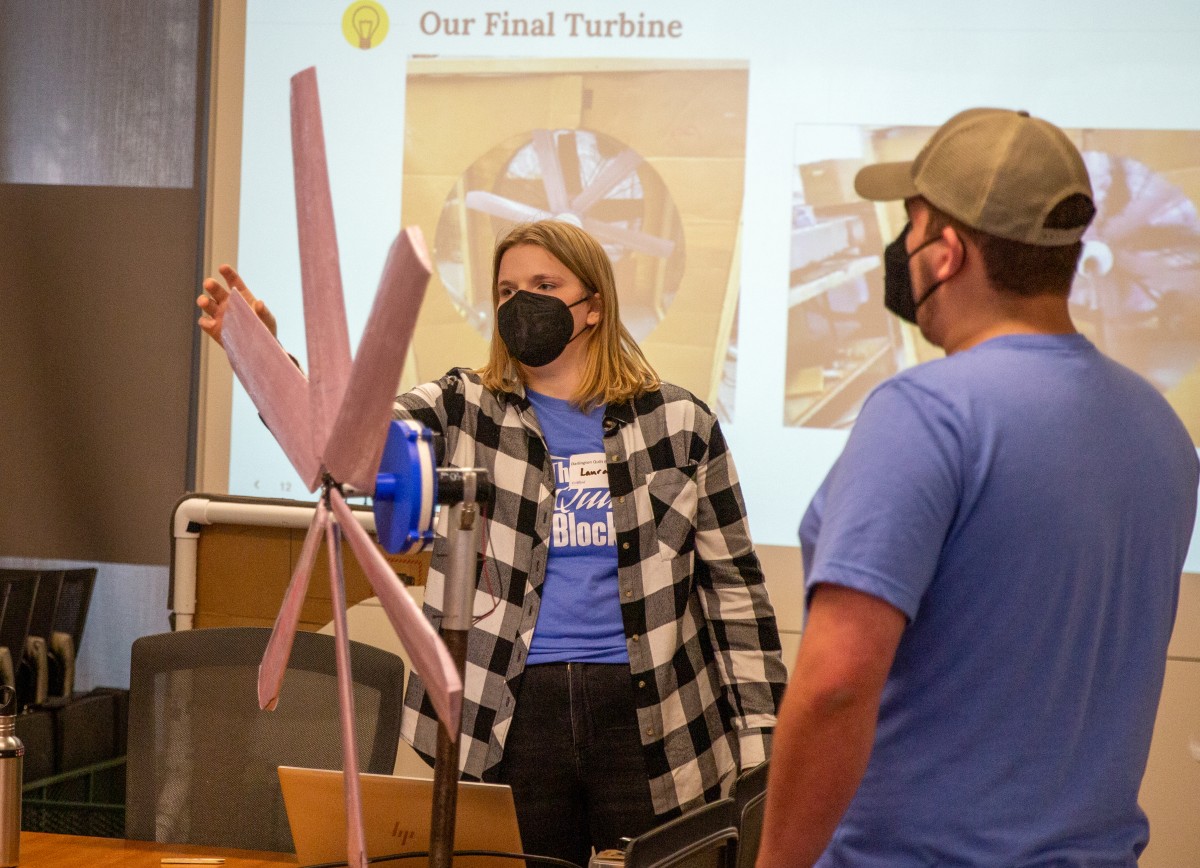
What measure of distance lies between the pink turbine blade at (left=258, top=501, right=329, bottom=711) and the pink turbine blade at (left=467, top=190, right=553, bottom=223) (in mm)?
2320

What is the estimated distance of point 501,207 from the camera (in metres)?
3.37

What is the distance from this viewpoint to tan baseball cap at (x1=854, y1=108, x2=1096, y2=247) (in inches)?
40.2

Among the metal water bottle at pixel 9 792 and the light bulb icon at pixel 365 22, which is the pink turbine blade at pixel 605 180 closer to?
the light bulb icon at pixel 365 22

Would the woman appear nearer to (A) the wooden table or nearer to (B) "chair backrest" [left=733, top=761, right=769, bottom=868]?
(A) the wooden table

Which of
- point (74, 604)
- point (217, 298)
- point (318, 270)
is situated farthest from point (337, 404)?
point (74, 604)

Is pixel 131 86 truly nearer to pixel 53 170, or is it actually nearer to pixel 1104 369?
pixel 53 170

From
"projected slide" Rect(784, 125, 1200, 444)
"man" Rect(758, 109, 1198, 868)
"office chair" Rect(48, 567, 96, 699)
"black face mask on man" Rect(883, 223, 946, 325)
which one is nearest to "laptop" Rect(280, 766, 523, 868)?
"man" Rect(758, 109, 1198, 868)

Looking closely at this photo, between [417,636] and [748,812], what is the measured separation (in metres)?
0.58

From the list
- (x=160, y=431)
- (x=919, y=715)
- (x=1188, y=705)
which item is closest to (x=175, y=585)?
(x=160, y=431)

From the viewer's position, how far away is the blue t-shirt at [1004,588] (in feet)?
3.23

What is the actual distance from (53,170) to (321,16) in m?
1.06

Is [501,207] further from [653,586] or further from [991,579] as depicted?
[991,579]

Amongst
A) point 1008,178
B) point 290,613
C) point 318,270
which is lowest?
point 290,613

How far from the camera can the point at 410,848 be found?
54.6 inches
